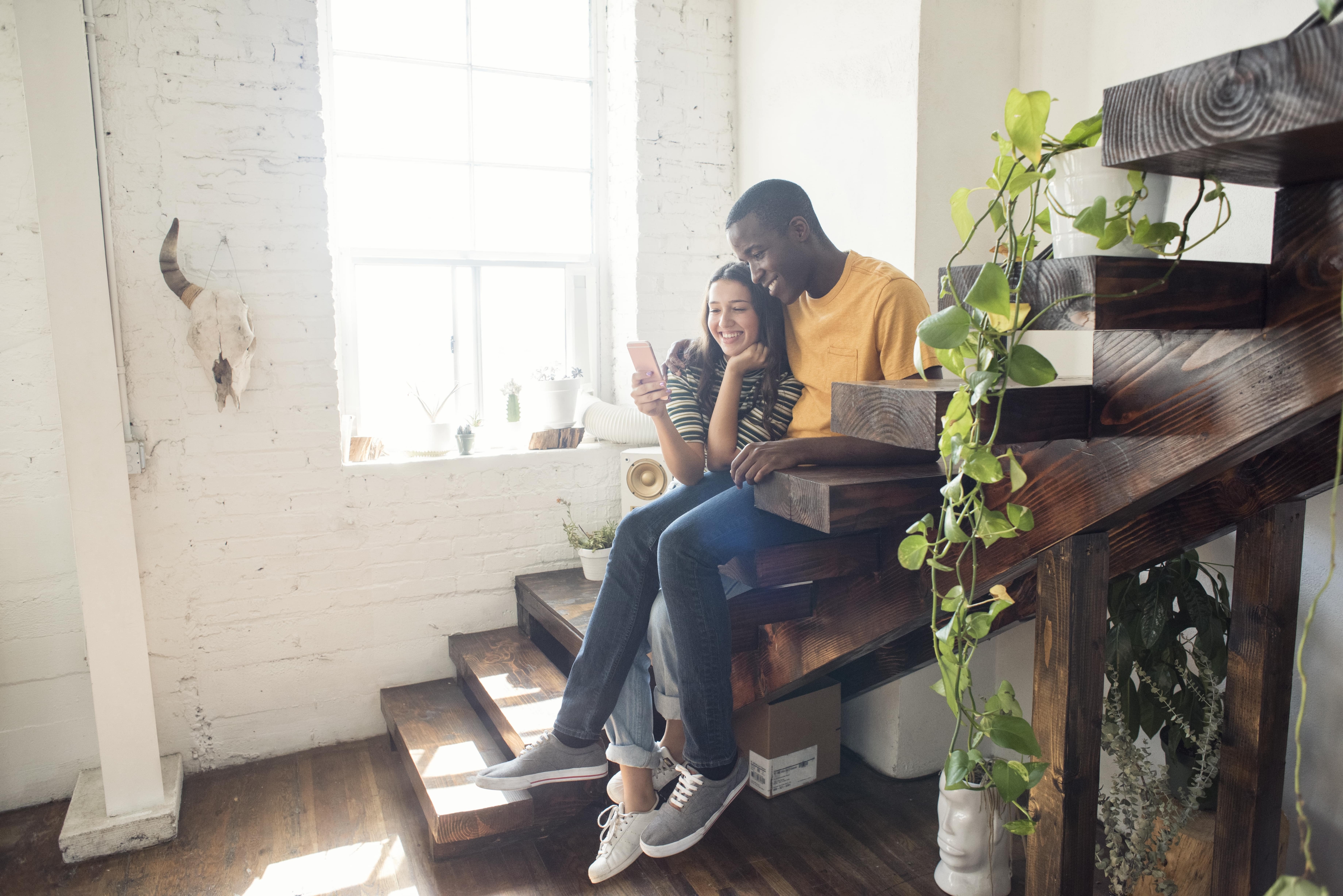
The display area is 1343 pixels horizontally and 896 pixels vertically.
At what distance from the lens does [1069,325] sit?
0.92 m

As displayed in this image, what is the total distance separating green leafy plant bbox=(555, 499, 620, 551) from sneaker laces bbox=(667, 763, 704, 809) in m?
1.16

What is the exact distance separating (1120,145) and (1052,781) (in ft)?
2.67

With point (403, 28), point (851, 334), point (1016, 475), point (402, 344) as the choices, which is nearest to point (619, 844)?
point (851, 334)

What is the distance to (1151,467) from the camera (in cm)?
99

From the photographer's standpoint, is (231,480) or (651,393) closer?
(651,393)

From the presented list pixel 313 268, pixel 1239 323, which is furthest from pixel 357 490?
pixel 1239 323

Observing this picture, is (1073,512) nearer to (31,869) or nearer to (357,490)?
(357,490)

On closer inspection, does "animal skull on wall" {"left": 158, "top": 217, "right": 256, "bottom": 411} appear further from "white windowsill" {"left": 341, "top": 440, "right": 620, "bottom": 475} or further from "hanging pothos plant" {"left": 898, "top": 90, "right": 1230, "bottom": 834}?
"hanging pothos plant" {"left": 898, "top": 90, "right": 1230, "bottom": 834}

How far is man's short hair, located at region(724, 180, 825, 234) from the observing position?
1.91 metres

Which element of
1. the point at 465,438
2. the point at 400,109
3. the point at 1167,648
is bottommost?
the point at 1167,648

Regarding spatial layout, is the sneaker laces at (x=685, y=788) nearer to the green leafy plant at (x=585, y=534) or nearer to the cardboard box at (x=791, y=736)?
the cardboard box at (x=791, y=736)

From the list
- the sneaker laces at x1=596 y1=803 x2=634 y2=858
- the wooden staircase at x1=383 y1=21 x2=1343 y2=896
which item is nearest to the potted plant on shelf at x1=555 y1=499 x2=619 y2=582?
the sneaker laces at x1=596 y1=803 x2=634 y2=858

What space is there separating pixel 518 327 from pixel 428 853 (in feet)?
A: 6.16

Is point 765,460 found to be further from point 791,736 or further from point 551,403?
point 551,403
